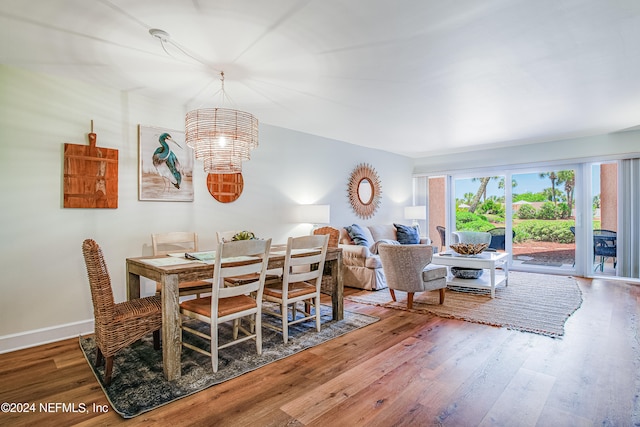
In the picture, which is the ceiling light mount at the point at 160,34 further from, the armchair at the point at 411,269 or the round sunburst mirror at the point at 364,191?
the round sunburst mirror at the point at 364,191

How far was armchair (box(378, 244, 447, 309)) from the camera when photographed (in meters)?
3.72

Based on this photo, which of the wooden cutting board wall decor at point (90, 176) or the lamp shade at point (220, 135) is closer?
the lamp shade at point (220, 135)

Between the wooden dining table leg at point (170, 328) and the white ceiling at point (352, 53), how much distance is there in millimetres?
1745

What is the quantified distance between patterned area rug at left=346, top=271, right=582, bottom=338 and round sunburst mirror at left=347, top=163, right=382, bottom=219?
195 centimetres

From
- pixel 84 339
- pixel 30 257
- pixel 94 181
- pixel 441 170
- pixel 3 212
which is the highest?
pixel 441 170

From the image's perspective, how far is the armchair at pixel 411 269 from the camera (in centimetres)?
372

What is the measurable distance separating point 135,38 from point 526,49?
296cm

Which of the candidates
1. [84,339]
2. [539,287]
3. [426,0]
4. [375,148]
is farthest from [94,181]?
[539,287]

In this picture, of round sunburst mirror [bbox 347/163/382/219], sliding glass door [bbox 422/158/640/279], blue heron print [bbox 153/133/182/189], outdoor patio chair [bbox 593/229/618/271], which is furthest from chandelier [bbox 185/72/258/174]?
outdoor patio chair [bbox 593/229/618/271]

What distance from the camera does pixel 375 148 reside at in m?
6.71

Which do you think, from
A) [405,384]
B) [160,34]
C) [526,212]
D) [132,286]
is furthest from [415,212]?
[160,34]

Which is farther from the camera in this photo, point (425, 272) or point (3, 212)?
point (425, 272)

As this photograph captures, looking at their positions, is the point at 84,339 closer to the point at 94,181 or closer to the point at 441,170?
the point at 94,181

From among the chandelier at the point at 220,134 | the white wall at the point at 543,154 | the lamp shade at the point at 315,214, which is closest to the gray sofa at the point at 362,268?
the lamp shade at the point at 315,214
